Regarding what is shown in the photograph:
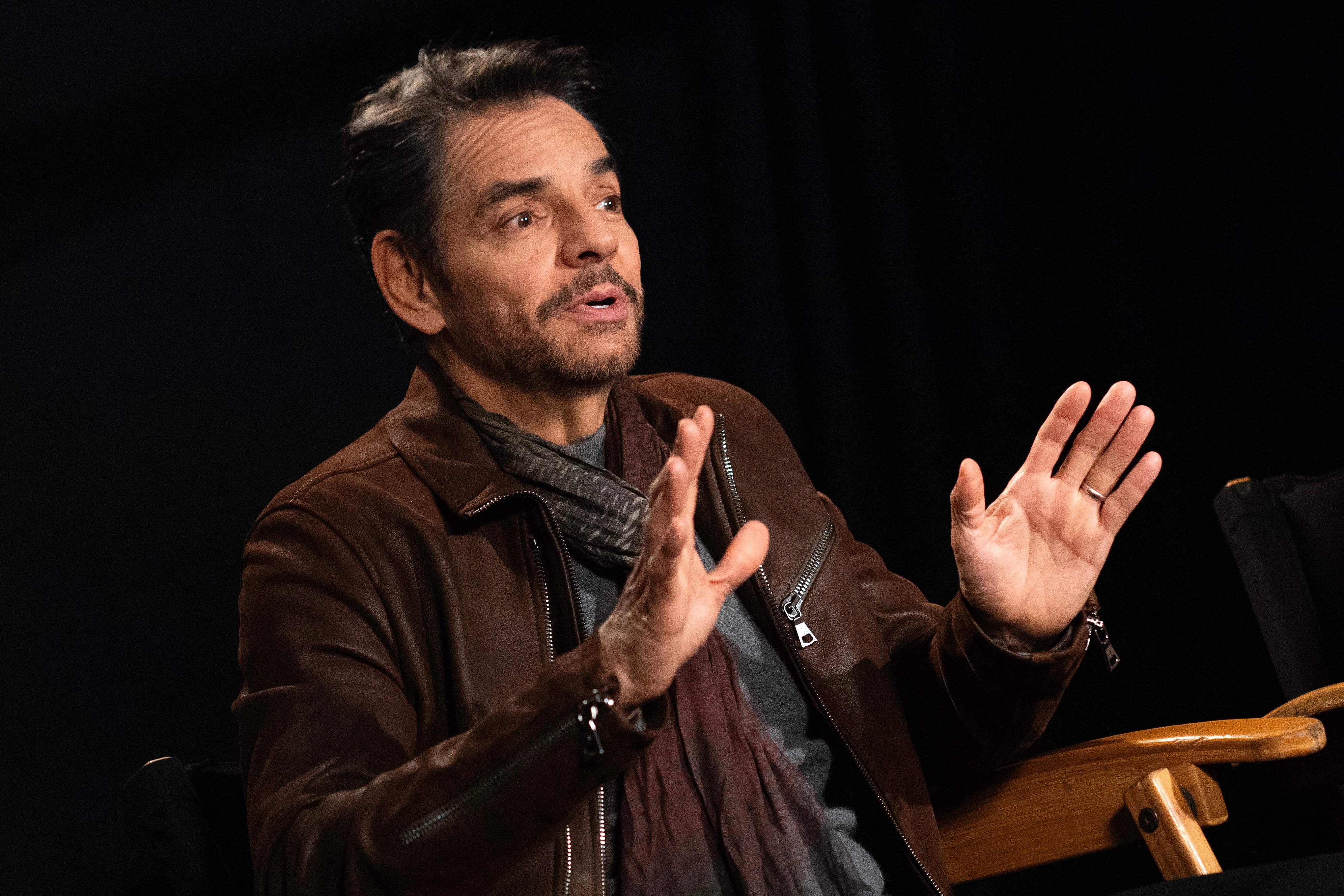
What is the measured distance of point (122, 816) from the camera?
5.46 feet

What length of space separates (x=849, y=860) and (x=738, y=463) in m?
0.52

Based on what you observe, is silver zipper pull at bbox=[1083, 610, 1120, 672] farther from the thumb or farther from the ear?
the ear

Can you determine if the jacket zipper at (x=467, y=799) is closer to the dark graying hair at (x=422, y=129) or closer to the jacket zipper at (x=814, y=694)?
the jacket zipper at (x=814, y=694)

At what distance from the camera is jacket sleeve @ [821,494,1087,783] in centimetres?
140

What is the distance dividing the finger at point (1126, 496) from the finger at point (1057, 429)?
8 centimetres

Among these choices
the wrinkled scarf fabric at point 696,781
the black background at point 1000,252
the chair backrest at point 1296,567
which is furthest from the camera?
the black background at point 1000,252

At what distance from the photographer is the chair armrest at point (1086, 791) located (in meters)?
1.29

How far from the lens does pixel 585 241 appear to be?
1502mm

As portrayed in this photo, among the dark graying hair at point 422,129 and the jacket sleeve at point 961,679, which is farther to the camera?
the dark graying hair at point 422,129

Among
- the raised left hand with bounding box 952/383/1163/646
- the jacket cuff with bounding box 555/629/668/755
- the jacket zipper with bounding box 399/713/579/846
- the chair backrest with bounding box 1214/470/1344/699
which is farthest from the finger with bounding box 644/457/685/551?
the chair backrest with bounding box 1214/470/1344/699

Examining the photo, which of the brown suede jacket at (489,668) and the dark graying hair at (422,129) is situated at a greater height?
the dark graying hair at (422,129)

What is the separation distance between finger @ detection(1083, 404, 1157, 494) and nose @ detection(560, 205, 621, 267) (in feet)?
2.12

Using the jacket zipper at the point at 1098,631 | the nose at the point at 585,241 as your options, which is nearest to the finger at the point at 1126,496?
the jacket zipper at the point at 1098,631

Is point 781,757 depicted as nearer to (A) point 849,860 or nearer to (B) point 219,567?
(A) point 849,860
